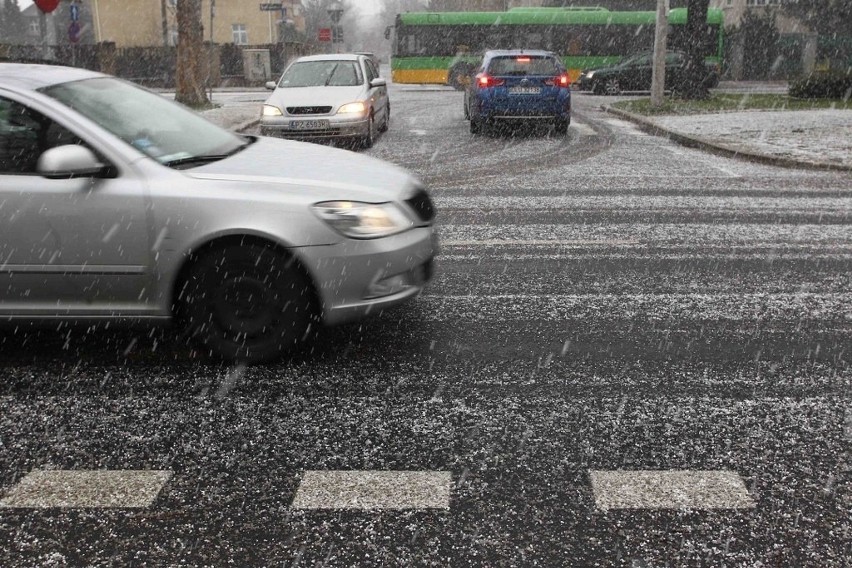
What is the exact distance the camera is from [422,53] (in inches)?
1478

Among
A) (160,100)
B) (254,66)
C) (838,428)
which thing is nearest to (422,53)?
(254,66)

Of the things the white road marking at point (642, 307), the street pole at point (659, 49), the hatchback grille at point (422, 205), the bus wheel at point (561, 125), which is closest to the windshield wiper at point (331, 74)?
the bus wheel at point (561, 125)

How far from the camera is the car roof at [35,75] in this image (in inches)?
180

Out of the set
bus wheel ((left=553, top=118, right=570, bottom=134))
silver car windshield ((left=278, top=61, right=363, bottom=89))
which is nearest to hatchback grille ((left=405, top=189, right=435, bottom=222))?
silver car windshield ((left=278, top=61, right=363, bottom=89))

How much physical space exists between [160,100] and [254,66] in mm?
38628

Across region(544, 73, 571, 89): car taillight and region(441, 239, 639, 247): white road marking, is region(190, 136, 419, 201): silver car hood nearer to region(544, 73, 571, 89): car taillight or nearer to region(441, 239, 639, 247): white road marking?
region(441, 239, 639, 247): white road marking

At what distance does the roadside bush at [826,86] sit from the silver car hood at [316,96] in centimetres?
1623

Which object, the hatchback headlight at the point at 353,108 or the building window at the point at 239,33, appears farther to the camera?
the building window at the point at 239,33

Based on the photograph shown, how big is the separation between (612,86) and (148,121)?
95.1 feet

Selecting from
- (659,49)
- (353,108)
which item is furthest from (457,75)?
(353,108)

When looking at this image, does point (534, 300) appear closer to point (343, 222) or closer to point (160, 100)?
point (343, 222)

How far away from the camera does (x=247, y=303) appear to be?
4398 mm

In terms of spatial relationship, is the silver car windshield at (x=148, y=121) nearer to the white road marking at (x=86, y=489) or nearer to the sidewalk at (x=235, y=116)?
the white road marking at (x=86, y=489)

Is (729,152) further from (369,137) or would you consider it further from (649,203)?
(369,137)
